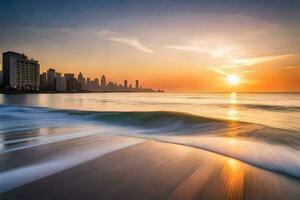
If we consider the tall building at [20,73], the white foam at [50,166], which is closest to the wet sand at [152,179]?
the white foam at [50,166]

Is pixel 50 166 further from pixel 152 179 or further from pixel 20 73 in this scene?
pixel 20 73

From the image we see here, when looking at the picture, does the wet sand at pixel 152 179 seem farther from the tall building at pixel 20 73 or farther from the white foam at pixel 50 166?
the tall building at pixel 20 73

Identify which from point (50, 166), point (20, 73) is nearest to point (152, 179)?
point (50, 166)

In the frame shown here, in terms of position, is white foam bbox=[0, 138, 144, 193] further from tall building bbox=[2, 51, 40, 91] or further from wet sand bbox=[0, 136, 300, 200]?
tall building bbox=[2, 51, 40, 91]

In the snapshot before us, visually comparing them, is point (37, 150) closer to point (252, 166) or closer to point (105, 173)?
point (105, 173)

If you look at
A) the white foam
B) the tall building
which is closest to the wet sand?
the white foam

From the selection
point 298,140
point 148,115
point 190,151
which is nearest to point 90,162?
point 190,151
